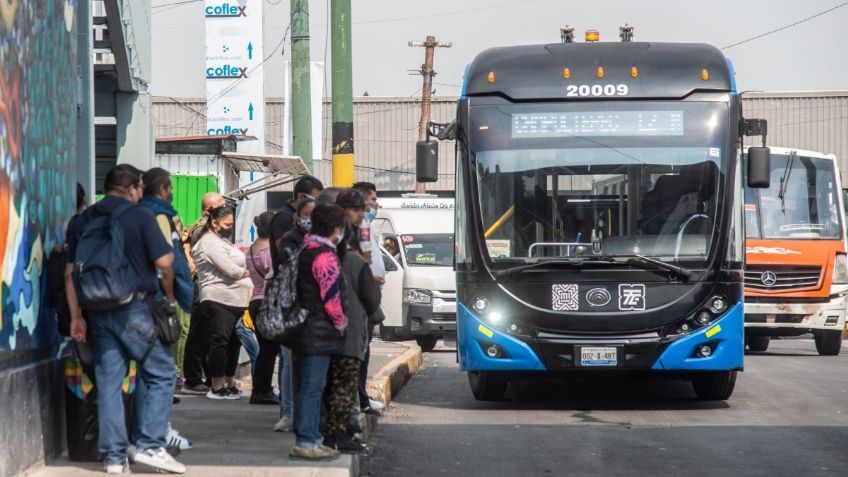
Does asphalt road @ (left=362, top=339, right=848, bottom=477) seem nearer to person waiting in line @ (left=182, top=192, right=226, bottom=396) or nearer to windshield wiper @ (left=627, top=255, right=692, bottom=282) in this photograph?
windshield wiper @ (left=627, top=255, right=692, bottom=282)

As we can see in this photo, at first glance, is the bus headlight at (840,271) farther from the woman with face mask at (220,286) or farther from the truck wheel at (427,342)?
the woman with face mask at (220,286)

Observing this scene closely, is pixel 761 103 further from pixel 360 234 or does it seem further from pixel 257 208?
pixel 360 234

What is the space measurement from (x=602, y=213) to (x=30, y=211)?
222 inches

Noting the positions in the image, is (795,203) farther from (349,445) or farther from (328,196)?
(349,445)

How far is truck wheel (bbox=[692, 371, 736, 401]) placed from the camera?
40.2ft

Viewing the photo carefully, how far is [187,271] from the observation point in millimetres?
7680

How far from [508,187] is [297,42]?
24.1 feet

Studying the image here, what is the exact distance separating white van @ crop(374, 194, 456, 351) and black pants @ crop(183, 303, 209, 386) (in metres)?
8.13

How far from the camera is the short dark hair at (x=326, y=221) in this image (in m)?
7.79

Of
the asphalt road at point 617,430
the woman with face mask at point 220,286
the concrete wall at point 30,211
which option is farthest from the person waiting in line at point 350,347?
the woman with face mask at point 220,286

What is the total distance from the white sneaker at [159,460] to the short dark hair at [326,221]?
1.53m

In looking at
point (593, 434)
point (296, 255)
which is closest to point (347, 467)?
point (296, 255)

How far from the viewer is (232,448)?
8266 mm

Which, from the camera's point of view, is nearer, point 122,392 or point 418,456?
point 122,392
